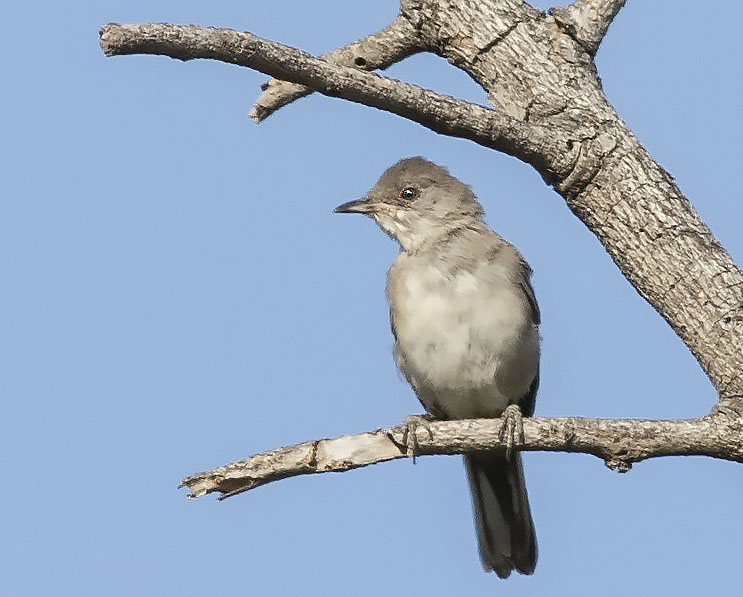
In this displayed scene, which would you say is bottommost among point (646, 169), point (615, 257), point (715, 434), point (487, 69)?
point (715, 434)

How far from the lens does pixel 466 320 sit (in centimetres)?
835

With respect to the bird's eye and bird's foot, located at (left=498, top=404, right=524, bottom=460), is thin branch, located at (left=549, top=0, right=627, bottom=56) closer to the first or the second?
the bird's eye

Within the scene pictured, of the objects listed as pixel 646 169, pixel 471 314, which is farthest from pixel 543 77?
pixel 471 314

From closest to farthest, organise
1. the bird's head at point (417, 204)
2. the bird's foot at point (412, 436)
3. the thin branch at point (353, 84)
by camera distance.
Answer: the thin branch at point (353, 84)
the bird's foot at point (412, 436)
the bird's head at point (417, 204)

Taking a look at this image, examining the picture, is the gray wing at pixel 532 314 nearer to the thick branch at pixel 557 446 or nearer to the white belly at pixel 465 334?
the white belly at pixel 465 334

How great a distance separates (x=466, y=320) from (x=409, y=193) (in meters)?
1.59

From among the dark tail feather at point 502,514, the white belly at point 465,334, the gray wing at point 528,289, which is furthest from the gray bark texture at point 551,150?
the dark tail feather at point 502,514

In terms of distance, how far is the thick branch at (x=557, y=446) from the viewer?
635 cm

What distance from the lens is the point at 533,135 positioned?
7273mm

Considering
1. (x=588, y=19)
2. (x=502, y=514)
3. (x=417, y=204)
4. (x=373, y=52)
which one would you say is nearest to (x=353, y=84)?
(x=373, y=52)

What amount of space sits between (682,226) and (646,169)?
0.47 metres

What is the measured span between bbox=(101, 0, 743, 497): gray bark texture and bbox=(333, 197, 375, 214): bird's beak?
1286 millimetres

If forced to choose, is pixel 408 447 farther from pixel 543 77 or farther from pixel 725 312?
pixel 543 77

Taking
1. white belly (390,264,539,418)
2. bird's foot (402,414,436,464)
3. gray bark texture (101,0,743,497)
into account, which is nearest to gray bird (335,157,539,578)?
white belly (390,264,539,418)
